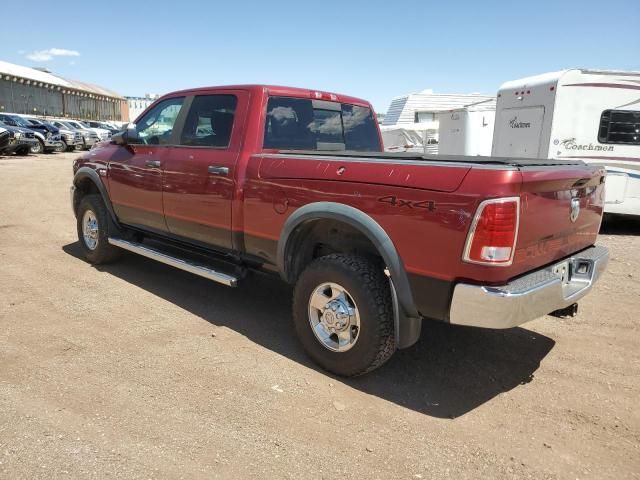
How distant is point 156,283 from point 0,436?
2.75 meters

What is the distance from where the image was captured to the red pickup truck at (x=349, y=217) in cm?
272

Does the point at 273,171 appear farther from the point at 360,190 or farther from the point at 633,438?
the point at 633,438

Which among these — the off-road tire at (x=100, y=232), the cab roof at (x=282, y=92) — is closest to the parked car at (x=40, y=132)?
the off-road tire at (x=100, y=232)

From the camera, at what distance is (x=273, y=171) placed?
3.71 metres

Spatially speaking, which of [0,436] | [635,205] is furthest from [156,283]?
[635,205]

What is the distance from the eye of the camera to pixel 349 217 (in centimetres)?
316

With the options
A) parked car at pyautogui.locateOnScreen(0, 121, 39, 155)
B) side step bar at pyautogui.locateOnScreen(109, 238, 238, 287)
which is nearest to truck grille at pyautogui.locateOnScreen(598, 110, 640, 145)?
side step bar at pyautogui.locateOnScreen(109, 238, 238, 287)

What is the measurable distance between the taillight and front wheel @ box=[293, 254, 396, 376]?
678 mm

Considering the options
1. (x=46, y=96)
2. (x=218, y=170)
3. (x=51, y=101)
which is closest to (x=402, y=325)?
(x=218, y=170)

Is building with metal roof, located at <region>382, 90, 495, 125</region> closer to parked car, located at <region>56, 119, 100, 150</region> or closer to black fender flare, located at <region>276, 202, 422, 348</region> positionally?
parked car, located at <region>56, 119, 100, 150</region>

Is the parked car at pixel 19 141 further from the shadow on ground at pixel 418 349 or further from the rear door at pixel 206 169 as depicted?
the rear door at pixel 206 169

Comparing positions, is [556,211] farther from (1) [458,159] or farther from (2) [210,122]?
(2) [210,122]

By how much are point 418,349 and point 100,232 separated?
12.3 feet

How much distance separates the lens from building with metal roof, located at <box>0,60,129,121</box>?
38.1 metres
